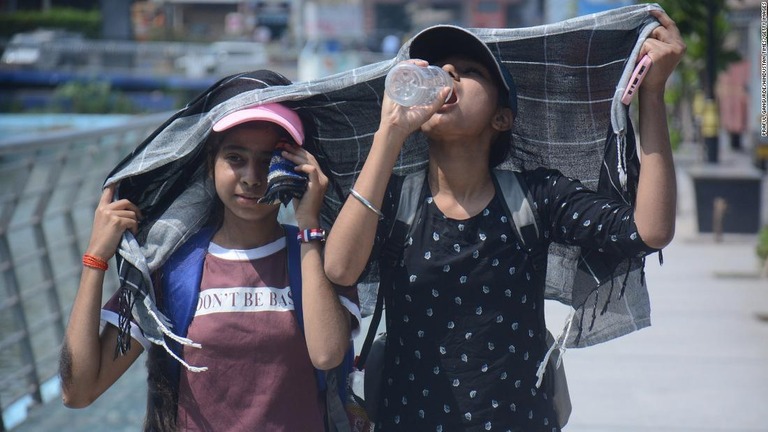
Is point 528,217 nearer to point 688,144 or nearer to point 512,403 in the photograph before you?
point 512,403

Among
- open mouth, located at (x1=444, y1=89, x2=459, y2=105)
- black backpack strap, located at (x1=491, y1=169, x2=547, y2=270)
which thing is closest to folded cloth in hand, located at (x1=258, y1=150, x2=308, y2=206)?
open mouth, located at (x1=444, y1=89, x2=459, y2=105)

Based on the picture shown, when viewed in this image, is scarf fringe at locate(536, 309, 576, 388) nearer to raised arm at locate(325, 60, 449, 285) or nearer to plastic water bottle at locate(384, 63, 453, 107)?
raised arm at locate(325, 60, 449, 285)

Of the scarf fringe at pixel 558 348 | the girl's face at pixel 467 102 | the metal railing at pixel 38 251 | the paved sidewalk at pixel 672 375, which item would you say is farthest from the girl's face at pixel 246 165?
the paved sidewalk at pixel 672 375

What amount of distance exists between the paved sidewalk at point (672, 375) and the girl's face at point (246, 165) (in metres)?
3.12

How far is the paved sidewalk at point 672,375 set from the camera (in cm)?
545

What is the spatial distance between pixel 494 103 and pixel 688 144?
22.2 m

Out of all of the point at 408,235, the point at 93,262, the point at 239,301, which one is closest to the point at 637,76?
the point at 408,235

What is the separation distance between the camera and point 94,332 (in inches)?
96.3

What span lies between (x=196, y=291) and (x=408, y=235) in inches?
19.5

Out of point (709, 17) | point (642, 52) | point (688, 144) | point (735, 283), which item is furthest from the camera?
point (688, 144)

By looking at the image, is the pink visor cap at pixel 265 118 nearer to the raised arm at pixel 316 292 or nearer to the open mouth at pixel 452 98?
the raised arm at pixel 316 292

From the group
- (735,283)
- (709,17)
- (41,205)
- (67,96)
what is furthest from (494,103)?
(67,96)

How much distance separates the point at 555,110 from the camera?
8.58 ft

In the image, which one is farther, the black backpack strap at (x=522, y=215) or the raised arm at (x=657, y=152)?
the black backpack strap at (x=522, y=215)
